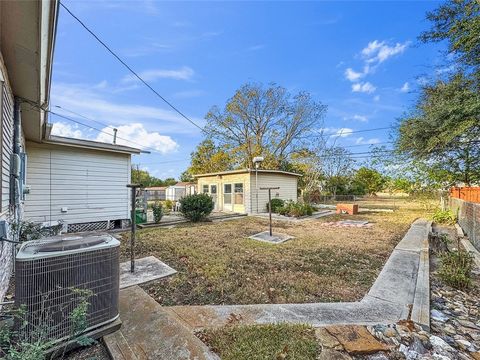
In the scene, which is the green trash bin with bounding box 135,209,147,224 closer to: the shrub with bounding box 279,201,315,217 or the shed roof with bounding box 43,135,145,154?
the shed roof with bounding box 43,135,145,154

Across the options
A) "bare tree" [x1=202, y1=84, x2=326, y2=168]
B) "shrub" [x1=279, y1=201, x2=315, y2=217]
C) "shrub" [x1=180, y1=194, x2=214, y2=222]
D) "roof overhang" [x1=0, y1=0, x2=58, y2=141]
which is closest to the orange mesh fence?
"shrub" [x1=279, y1=201, x2=315, y2=217]

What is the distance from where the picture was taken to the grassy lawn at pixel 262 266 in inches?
119

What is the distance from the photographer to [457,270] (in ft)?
11.8

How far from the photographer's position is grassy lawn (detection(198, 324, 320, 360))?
1802 millimetres

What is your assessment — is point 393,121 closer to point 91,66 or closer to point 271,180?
point 271,180

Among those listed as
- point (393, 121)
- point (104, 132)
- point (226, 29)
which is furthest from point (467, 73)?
point (104, 132)

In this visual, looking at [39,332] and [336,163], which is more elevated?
[336,163]

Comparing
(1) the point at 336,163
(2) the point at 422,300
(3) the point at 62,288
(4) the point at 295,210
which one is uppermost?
(1) the point at 336,163

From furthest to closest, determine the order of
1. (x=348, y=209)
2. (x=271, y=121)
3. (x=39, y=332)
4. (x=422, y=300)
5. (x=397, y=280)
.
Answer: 1. (x=271, y=121)
2. (x=348, y=209)
3. (x=397, y=280)
4. (x=422, y=300)
5. (x=39, y=332)

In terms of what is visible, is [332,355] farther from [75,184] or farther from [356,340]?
[75,184]

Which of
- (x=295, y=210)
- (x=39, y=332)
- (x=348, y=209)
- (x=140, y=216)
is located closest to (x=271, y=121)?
(x=348, y=209)

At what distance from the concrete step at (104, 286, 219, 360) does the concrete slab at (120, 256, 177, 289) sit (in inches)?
36.3

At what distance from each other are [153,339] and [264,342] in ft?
3.03

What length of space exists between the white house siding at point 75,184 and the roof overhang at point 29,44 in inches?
145
